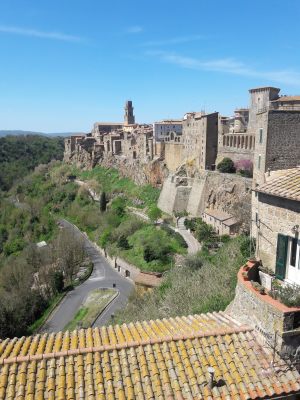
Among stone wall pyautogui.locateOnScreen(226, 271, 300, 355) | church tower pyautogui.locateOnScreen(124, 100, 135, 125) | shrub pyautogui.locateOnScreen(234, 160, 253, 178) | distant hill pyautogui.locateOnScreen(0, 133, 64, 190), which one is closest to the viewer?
stone wall pyautogui.locateOnScreen(226, 271, 300, 355)

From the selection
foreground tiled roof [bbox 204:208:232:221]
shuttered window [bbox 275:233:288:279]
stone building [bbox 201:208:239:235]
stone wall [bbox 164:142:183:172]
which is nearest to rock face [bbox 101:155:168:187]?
stone wall [bbox 164:142:183:172]

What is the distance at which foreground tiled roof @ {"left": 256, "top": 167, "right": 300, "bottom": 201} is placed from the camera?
6396 millimetres

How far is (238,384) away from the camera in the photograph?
4.88m

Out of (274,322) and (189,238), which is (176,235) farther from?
(274,322)

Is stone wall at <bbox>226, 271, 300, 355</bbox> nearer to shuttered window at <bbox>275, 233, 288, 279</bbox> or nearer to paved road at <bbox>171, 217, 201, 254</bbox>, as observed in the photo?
shuttered window at <bbox>275, 233, 288, 279</bbox>

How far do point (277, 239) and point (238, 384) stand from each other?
3.03 metres

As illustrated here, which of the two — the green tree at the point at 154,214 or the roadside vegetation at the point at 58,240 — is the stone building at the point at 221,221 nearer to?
the roadside vegetation at the point at 58,240

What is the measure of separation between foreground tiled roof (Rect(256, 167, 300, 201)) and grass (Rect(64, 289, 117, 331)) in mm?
21334

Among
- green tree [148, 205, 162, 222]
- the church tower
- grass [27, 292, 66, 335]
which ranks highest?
the church tower

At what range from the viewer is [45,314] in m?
29.9

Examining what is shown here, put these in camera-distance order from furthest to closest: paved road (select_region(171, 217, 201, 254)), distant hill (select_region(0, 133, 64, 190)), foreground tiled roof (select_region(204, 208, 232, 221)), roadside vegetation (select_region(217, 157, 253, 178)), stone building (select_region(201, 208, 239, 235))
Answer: distant hill (select_region(0, 133, 64, 190)), roadside vegetation (select_region(217, 157, 253, 178)), foreground tiled roof (select_region(204, 208, 232, 221)), paved road (select_region(171, 217, 201, 254)), stone building (select_region(201, 208, 239, 235))

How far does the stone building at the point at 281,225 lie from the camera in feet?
20.9

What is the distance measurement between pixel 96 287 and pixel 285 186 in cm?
2906

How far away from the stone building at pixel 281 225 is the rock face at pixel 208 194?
70.7ft
